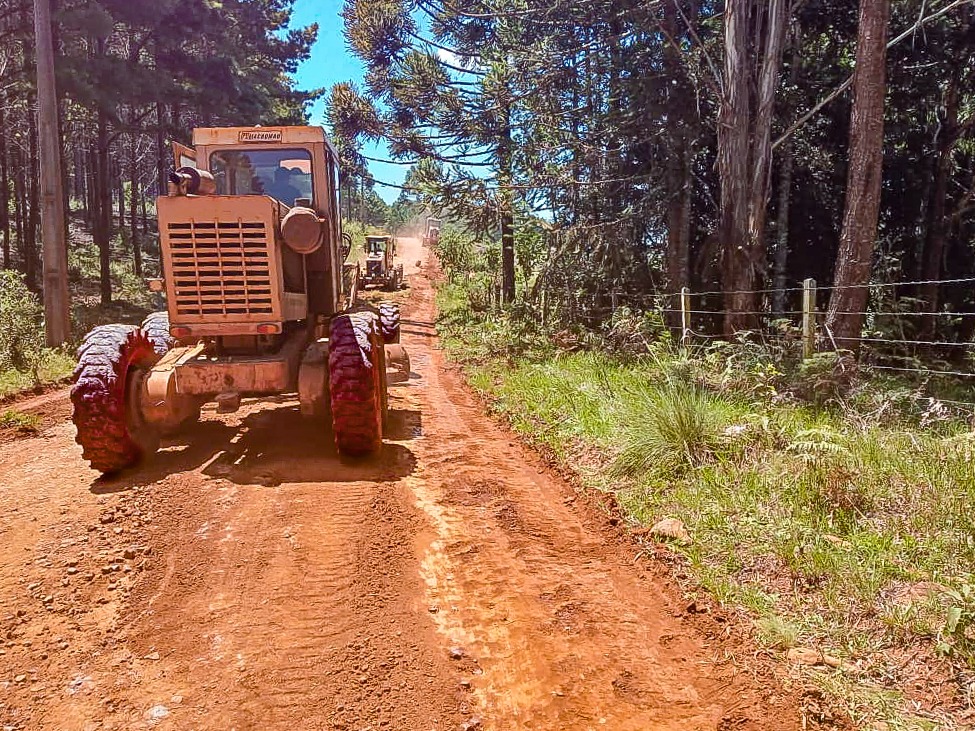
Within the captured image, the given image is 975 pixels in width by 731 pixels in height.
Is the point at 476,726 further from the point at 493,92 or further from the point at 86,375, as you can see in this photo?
the point at 493,92

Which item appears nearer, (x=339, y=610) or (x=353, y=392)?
(x=339, y=610)

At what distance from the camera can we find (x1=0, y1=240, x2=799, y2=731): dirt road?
2.59 metres

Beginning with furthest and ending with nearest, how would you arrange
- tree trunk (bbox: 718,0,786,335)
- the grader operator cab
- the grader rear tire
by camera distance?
the grader operator cab
tree trunk (bbox: 718,0,786,335)
the grader rear tire

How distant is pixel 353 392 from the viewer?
5176 mm

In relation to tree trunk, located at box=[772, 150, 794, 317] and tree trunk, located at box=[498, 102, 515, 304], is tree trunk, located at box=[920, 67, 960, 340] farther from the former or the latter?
tree trunk, located at box=[498, 102, 515, 304]

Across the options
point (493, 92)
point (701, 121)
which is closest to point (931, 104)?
point (701, 121)

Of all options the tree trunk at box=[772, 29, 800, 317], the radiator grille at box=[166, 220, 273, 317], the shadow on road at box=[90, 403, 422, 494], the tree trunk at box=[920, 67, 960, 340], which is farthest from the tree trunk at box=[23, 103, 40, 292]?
the tree trunk at box=[920, 67, 960, 340]

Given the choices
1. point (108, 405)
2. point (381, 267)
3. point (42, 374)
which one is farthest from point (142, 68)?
point (108, 405)

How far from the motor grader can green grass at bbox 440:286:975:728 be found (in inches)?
83.0

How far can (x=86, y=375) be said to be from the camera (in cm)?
514

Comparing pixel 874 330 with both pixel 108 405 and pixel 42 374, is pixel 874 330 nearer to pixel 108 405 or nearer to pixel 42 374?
pixel 108 405

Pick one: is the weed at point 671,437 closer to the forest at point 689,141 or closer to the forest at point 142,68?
the forest at point 689,141

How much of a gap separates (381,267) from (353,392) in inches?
837

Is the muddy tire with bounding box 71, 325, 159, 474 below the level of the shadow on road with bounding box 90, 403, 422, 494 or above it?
above
